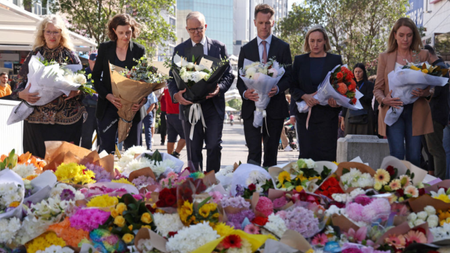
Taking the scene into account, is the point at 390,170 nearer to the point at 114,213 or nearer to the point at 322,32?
the point at 114,213

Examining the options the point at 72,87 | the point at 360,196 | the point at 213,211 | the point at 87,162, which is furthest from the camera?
the point at 72,87

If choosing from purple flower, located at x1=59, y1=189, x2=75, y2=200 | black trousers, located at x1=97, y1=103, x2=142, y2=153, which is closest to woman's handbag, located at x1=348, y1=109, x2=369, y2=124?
black trousers, located at x1=97, y1=103, x2=142, y2=153

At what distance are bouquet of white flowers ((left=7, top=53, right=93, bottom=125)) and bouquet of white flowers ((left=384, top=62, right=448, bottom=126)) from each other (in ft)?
10.7

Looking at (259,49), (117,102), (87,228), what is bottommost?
(87,228)

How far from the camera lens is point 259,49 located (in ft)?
20.9

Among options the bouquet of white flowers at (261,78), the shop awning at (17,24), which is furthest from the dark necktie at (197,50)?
the shop awning at (17,24)

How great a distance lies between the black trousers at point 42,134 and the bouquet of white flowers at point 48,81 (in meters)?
0.18

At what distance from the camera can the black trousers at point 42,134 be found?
5.88 m

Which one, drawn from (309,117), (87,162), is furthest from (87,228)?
(309,117)

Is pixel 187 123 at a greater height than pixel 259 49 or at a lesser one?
lesser

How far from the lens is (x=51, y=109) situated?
5875 mm

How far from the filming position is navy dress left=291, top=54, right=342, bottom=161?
6.02 meters

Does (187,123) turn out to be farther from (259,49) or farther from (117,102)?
(259,49)

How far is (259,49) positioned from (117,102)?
178 cm
